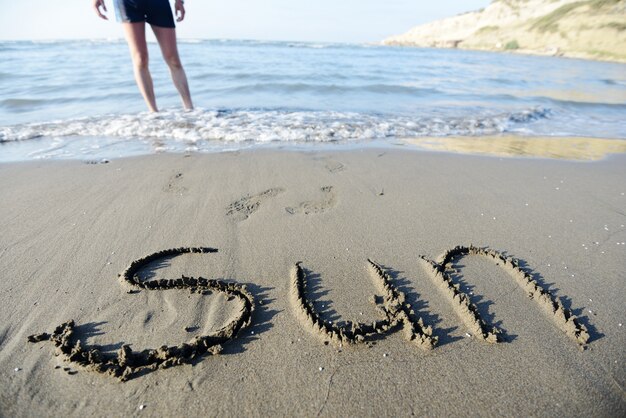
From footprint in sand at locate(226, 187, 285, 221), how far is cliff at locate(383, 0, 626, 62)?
3850cm

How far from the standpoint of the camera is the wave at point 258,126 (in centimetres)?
458

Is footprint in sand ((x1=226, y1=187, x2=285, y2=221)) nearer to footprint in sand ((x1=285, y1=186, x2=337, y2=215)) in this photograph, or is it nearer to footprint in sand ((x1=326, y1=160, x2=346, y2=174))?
footprint in sand ((x1=285, y1=186, x2=337, y2=215))

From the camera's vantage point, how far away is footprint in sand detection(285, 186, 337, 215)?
2689 mm

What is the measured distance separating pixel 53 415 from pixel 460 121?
6.14 meters

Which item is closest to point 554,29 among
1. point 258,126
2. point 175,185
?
point 258,126

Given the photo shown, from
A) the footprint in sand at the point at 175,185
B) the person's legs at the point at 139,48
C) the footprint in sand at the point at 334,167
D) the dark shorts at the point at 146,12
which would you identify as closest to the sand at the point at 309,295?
the footprint in sand at the point at 175,185

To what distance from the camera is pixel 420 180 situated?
3.26 metres

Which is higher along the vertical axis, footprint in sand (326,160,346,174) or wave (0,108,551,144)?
footprint in sand (326,160,346,174)

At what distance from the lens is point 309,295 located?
73.4 inches

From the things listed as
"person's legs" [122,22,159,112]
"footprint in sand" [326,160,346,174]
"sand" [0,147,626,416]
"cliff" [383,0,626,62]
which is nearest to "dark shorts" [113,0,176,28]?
"person's legs" [122,22,159,112]

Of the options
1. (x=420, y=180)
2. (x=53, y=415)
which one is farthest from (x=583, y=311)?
(x=53, y=415)

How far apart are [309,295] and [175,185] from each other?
1.84 m

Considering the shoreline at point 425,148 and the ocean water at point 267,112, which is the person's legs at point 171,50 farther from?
the shoreline at point 425,148

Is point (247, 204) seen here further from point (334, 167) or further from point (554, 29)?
point (554, 29)
